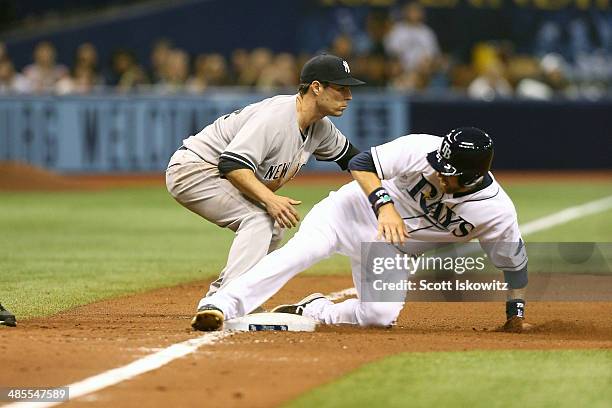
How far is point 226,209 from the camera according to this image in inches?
285

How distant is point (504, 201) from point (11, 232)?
8.00 m

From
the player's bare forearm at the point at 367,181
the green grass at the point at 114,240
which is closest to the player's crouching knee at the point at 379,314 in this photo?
the player's bare forearm at the point at 367,181

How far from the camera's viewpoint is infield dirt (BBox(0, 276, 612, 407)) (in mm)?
5047

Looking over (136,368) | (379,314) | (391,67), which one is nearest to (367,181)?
(379,314)

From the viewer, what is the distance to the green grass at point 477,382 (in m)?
4.84

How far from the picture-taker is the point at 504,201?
6668mm

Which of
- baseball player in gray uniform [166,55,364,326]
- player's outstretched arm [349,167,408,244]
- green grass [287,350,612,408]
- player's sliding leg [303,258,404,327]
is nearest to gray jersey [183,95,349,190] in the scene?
baseball player in gray uniform [166,55,364,326]

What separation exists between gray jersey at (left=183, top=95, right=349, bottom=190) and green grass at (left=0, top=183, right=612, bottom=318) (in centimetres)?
151

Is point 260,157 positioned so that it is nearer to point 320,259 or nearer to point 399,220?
point 320,259

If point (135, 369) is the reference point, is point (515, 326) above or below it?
below

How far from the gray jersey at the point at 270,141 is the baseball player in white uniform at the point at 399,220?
390 mm

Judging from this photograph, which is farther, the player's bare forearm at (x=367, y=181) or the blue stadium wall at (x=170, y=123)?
the blue stadium wall at (x=170, y=123)

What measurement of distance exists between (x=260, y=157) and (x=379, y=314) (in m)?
1.11

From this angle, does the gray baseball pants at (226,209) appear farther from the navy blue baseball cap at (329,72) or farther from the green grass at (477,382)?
the green grass at (477,382)
